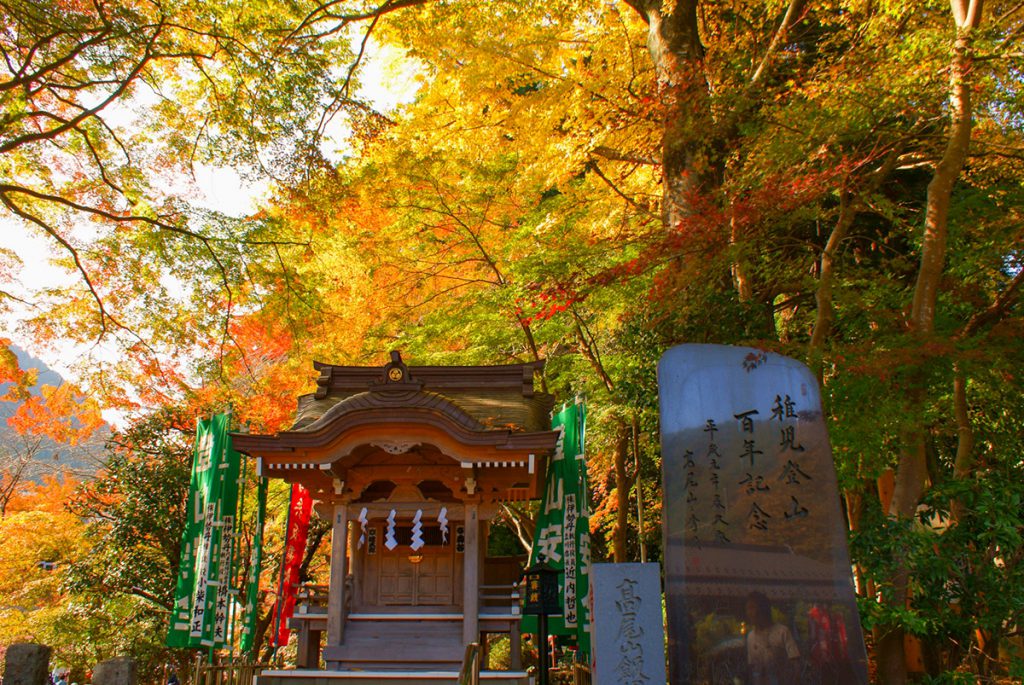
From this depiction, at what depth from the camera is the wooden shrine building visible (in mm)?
9234

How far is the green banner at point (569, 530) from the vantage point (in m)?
8.80

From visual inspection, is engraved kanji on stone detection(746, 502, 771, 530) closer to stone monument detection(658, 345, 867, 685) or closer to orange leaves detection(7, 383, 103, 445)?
stone monument detection(658, 345, 867, 685)

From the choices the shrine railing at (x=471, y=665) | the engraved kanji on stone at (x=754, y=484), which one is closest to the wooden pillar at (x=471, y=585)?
the shrine railing at (x=471, y=665)

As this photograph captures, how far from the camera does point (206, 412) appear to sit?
13.1m

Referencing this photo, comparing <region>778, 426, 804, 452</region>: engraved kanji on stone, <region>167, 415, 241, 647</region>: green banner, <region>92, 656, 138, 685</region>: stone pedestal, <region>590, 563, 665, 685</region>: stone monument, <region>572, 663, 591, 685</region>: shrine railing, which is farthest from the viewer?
<region>167, 415, 241, 647</region>: green banner

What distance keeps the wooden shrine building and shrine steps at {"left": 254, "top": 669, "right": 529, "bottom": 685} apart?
2 centimetres

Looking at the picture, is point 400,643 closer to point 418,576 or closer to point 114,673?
point 418,576

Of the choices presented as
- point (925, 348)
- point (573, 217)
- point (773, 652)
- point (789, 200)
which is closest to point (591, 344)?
point (573, 217)

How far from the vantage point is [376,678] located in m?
8.78

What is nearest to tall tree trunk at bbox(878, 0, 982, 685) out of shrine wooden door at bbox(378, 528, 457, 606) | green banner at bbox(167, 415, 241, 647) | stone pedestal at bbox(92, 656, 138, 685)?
shrine wooden door at bbox(378, 528, 457, 606)

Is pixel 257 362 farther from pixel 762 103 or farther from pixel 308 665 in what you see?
pixel 762 103

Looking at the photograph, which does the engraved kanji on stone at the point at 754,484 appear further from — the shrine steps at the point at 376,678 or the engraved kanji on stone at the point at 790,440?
the shrine steps at the point at 376,678

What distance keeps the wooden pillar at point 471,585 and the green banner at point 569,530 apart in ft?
2.18

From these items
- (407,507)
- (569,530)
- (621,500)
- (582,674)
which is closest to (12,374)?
(407,507)
